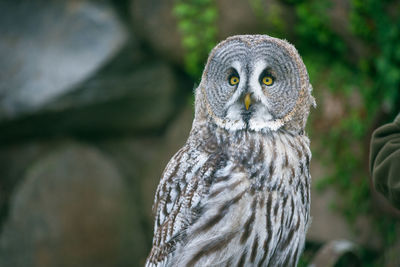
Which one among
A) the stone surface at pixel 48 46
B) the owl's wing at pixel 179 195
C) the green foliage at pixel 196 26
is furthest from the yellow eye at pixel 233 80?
the stone surface at pixel 48 46

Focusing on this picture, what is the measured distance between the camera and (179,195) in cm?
166

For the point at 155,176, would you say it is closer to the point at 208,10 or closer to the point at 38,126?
the point at 38,126

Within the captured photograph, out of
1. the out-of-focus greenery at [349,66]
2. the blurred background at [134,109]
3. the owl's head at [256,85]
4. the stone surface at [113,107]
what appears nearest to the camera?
the owl's head at [256,85]

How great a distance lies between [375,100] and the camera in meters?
3.20

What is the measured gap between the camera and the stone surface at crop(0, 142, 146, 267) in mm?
3783

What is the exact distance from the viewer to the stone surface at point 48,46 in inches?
141

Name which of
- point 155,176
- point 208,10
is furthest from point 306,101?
point 155,176

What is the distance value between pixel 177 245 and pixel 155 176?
2411 mm

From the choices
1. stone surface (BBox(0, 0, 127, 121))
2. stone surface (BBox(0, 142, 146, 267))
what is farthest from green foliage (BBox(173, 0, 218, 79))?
stone surface (BBox(0, 142, 146, 267))

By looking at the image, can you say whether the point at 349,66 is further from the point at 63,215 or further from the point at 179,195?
the point at 63,215

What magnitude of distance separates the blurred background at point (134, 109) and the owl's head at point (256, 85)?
5.37ft

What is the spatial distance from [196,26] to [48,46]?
112 cm

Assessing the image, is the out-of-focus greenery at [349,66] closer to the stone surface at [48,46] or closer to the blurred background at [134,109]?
the blurred background at [134,109]

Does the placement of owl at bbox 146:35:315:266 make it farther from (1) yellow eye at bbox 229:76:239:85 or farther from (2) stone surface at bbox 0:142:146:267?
(2) stone surface at bbox 0:142:146:267
